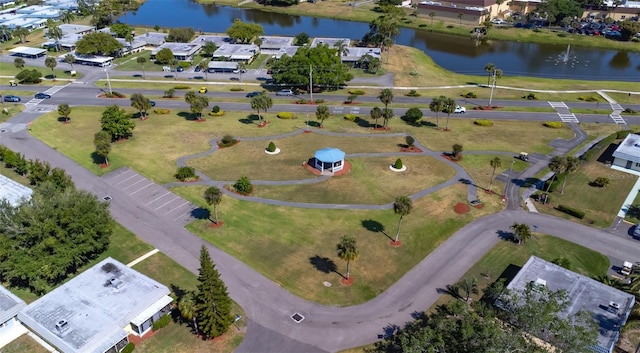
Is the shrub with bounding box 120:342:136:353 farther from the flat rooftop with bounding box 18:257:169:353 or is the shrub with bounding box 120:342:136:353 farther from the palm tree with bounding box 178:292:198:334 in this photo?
the palm tree with bounding box 178:292:198:334

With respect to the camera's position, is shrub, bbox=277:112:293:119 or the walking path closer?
the walking path

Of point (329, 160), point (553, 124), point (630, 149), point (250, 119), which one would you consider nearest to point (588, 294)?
point (329, 160)

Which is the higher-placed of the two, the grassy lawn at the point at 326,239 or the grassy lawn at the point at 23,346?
the grassy lawn at the point at 326,239

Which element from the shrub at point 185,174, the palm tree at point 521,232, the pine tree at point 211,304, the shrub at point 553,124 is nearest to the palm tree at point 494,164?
the palm tree at point 521,232

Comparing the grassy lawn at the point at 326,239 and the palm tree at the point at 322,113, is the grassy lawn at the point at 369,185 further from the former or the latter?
the palm tree at the point at 322,113

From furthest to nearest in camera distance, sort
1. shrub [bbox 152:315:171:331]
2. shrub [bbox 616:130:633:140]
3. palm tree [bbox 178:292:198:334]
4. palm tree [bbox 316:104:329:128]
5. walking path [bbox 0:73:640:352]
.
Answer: palm tree [bbox 316:104:329:128]
shrub [bbox 616:130:633:140]
shrub [bbox 152:315:171:331]
walking path [bbox 0:73:640:352]
palm tree [bbox 178:292:198:334]

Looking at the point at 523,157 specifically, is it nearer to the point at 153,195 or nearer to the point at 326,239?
the point at 326,239

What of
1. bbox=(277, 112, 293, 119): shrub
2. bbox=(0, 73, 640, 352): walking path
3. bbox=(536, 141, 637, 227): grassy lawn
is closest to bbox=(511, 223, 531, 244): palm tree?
bbox=(0, 73, 640, 352): walking path
